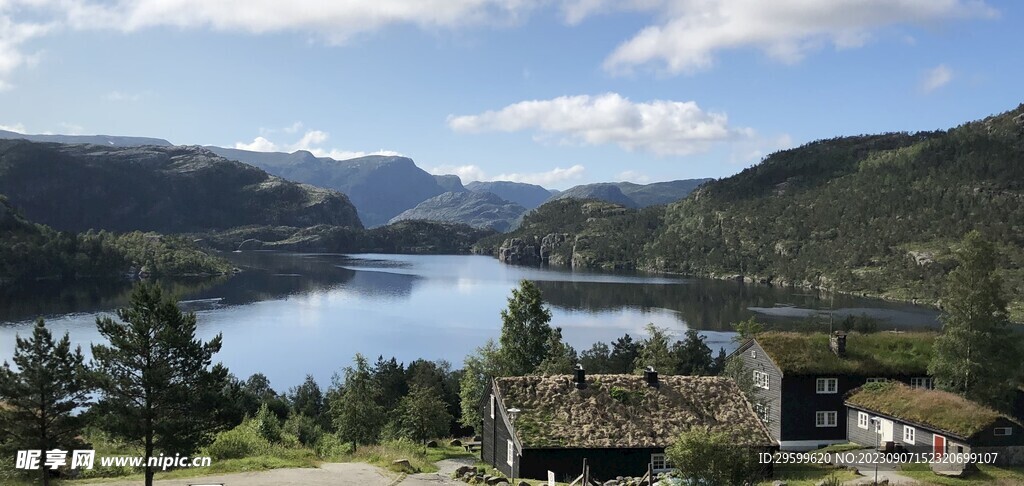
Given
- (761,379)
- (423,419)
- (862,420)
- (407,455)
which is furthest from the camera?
(423,419)

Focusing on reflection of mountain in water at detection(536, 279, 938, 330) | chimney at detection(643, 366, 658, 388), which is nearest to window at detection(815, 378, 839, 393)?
chimney at detection(643, 366, 658, 388)

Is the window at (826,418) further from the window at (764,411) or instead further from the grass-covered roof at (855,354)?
the window at (764,411)

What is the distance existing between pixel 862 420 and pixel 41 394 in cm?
4158

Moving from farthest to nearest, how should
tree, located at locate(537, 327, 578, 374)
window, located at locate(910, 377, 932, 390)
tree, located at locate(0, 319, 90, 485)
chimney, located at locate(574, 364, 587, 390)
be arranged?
tree, located at locate(537, 327, 578, 374)
window, located at locate(910, 377, 932, 390)
chimney, located at locate(574, 364, 587, 390)
tree, located at locate(0, 319, 90, 485)

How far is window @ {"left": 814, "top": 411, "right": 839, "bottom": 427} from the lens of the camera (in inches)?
1895

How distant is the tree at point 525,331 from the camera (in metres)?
63.9

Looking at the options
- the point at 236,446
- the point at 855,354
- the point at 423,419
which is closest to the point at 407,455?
the point at 236,446

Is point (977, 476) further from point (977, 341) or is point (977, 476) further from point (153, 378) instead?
point (153, 378)

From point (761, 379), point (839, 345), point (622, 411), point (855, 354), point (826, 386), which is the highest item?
point (839, 345)

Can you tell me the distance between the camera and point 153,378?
28953 mm

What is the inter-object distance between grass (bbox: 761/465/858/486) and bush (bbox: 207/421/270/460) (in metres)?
25.7

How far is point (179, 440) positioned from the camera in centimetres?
2978

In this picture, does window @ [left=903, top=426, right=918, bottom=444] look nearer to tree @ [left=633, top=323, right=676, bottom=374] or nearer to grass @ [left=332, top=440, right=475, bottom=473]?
tree @ [left=633, top=323, right=676, bottom=374]

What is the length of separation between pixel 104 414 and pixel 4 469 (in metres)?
3.73
